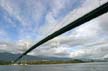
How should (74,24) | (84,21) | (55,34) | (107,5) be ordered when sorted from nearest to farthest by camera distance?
(107,5) < (84,21) < (74,24) < (55,34)

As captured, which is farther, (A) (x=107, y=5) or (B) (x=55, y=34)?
(B) (x=55, y=34)

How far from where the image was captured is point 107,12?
700cm

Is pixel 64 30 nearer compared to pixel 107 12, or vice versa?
pixel 107 12

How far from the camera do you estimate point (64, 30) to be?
34.8 ft

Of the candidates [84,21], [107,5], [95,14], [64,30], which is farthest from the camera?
[64,30]

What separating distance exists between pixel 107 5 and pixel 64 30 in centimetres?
419

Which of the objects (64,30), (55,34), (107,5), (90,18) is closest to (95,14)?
(90,18)

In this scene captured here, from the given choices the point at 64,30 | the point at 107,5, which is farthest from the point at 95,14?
the point at 64,30

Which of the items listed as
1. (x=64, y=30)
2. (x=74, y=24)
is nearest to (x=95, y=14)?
(x=74, y=24)

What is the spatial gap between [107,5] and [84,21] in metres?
1.86

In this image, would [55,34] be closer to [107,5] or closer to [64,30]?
[64,30]

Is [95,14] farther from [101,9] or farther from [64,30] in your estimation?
[64,30]

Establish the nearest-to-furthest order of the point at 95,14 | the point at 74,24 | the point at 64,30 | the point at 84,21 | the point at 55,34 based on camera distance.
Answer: the point at 95,14 → the point at 84,21 → the point at 74,24 → the point at 64,30 → the point at 55,34

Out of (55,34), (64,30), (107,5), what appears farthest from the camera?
(55,34)
